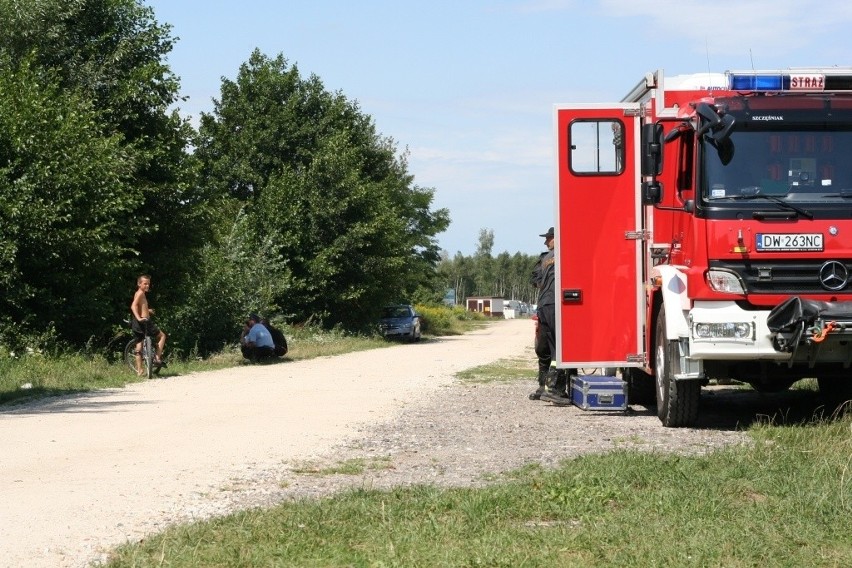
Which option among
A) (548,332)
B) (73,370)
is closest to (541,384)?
(548,332)

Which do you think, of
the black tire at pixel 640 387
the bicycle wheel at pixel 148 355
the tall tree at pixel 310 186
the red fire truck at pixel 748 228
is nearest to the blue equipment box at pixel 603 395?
the black tire at pixel 640 387

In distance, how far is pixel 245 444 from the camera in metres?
11.0

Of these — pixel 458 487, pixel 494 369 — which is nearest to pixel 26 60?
pixel 494 369

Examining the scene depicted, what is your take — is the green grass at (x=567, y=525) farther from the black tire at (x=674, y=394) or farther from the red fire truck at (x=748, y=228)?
the black tire at (x=674, y=394)

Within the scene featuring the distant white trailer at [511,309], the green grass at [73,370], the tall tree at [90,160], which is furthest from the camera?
the distant white trailer at [511,309]

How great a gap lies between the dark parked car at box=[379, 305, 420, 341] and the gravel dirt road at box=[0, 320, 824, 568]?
3137 centimetres

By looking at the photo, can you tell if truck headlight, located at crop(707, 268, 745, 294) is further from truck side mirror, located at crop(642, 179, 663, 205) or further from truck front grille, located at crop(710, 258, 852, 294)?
truck side mirror, located at crop(642, 179, 663, 205)

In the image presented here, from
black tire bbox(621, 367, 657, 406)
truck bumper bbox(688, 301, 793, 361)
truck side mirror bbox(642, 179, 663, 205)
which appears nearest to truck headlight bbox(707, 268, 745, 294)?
truck bumper bbox(688, 301, 793, 361)

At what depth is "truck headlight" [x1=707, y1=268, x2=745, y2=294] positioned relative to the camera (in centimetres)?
1126

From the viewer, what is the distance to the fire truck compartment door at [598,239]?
1373 centimetres

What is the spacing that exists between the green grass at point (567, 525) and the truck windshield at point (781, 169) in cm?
322

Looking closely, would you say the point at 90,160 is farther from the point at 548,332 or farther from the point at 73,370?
the point at 548,332

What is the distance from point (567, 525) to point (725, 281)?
498cm

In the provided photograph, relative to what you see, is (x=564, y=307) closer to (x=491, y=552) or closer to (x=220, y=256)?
(x=491, y=552)
